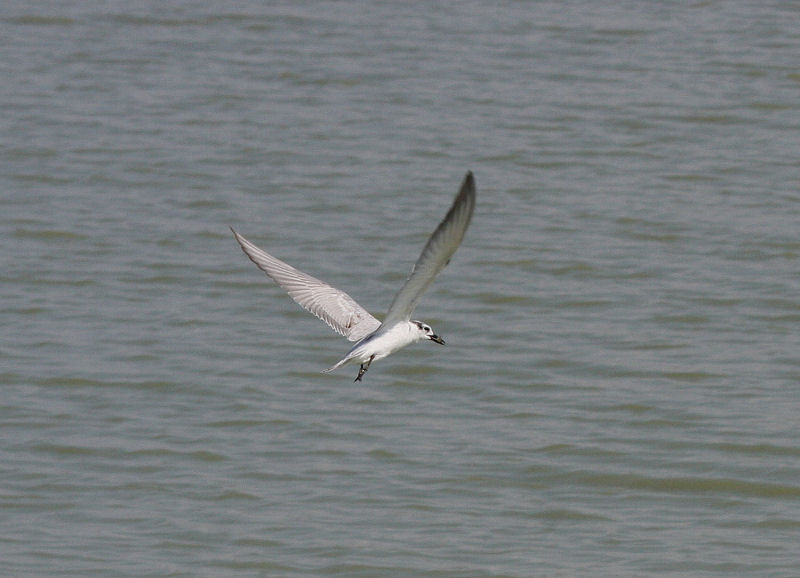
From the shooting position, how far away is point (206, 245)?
12.7 meters

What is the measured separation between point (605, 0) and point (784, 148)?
5.10m

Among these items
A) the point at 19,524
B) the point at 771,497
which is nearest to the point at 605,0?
the point at 771,497

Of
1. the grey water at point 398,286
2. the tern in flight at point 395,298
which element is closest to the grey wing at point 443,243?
the tern in flight at point 395,298

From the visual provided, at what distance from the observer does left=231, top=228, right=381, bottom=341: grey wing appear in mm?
7824

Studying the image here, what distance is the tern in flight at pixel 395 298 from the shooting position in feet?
19.1

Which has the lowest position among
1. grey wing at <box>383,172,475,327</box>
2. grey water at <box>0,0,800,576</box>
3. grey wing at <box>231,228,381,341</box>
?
grey water at <box>0,0,800,576</box>

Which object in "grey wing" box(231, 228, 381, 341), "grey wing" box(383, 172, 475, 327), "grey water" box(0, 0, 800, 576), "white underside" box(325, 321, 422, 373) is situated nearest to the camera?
"grey wing" box(383, 172, 475, 327)

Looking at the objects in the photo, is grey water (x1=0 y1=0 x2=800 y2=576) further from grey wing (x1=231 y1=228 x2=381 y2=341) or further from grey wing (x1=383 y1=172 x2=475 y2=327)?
grey wing (x1=383 y1=172 x2=475 y2=327)

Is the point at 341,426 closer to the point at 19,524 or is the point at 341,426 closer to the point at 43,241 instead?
the point at 19,524

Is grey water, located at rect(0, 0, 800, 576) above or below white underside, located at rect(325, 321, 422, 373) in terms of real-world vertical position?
below

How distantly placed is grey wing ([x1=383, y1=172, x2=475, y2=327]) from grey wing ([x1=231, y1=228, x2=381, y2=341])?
1.32 m

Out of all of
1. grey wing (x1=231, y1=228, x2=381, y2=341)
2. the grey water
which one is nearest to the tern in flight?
grey wing (x1=231, y1=228, x2=381, y2=341)

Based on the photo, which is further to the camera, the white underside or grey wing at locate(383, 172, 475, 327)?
the white underside

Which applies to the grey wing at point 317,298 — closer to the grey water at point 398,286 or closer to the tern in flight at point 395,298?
the tern in flight at point 395,298
